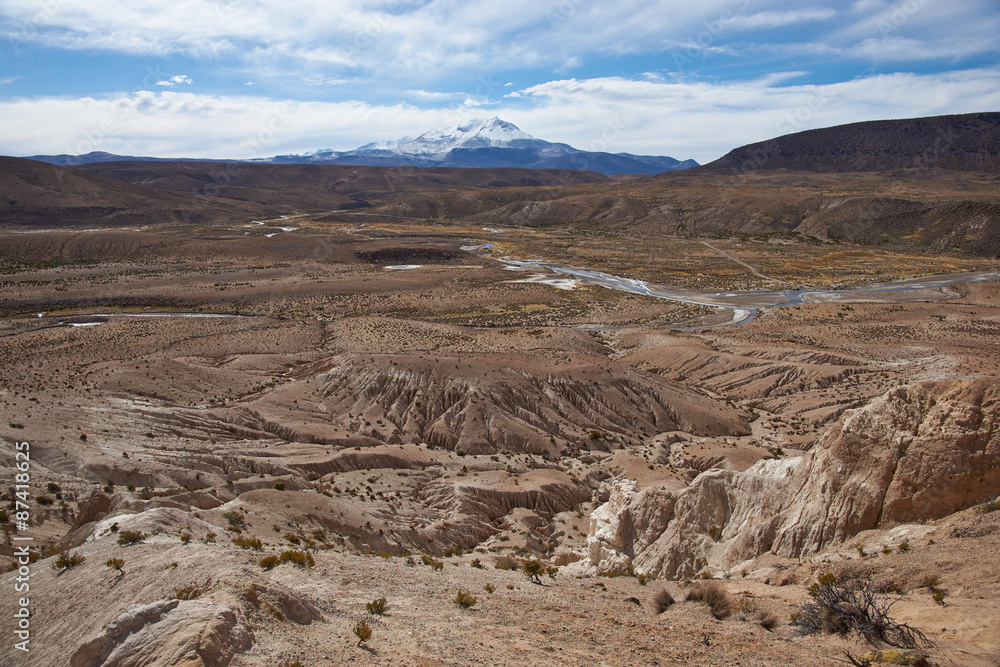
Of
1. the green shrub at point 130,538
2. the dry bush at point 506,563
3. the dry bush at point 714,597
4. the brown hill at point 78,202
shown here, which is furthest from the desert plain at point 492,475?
the brown hill at point 78,202

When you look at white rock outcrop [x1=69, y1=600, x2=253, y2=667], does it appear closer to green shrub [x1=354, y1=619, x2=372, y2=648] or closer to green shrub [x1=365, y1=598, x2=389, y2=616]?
green shrub [x1=354, y1=619, x2=372, y2=648]

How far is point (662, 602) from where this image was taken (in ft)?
42.8

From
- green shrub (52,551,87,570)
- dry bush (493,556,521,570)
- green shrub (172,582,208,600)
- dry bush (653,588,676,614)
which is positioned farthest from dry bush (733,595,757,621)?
green shrub (52,551,87,570)

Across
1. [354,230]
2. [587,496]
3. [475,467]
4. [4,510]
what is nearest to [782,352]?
[587,496]

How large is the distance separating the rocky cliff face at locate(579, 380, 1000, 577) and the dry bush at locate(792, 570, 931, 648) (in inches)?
131

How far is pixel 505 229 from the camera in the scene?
497 feet

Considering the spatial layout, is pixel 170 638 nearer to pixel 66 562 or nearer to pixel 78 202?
pixel 66 562

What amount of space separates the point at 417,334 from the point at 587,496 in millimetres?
29106

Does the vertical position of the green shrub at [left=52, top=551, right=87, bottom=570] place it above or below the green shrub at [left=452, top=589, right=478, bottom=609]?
above

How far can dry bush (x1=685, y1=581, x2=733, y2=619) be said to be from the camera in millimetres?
12023

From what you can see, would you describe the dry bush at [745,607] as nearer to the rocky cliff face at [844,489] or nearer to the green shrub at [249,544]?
the rocky cliff face at [844,489]

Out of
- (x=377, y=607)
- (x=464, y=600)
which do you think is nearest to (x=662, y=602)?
(x=464, y=600)

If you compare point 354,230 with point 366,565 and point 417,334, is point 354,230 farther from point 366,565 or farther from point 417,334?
point 366,565

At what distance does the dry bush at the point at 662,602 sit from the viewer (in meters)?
12.9
